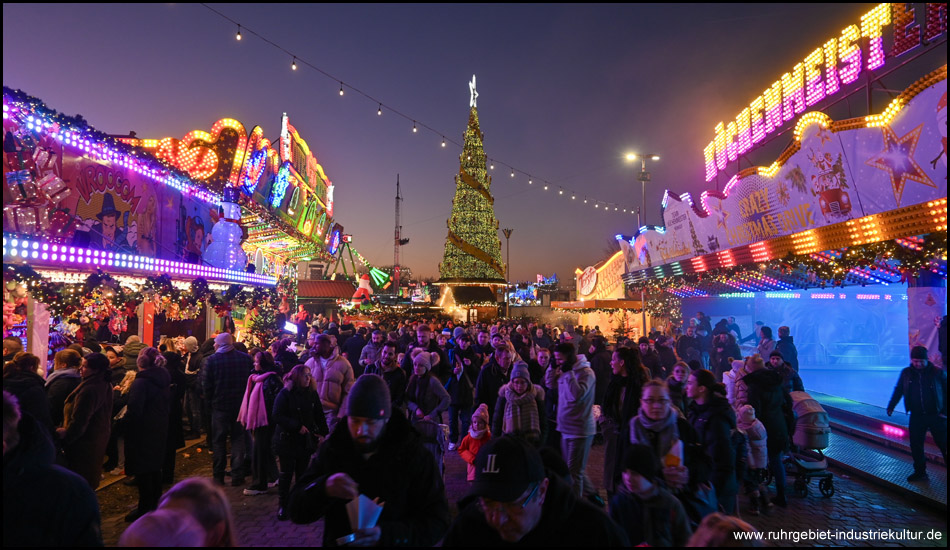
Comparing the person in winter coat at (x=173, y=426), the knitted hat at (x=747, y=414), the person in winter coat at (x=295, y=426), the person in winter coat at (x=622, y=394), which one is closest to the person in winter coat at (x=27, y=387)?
the person in winter coat at (x=173, y=426)

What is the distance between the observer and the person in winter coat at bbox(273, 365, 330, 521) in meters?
5.62

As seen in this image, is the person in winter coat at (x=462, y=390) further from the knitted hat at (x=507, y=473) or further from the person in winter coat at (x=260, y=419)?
the knitted hat at (x=507, y=473)

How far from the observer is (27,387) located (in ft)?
15.7

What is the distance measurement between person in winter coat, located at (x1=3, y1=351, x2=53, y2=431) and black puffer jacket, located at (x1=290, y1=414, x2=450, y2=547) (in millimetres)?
3703

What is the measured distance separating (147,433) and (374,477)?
4.32 meters

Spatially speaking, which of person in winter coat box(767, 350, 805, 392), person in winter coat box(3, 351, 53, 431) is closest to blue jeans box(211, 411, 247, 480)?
person in winter coat box(3, 351, 53, 431)

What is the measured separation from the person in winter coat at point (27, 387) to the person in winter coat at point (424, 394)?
11.8 ft

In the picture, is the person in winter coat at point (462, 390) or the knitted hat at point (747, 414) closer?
the knitted hat at point (747, 414)

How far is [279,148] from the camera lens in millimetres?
14602

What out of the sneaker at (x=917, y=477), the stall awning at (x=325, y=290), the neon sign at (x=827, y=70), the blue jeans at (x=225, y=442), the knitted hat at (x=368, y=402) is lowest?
the sneaker at (x=917, y=477)

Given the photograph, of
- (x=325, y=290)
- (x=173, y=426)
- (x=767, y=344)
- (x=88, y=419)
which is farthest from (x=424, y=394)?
(x=325, y=290)

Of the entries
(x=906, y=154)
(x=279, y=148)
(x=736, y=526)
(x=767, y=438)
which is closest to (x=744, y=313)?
(x=906, y=154)

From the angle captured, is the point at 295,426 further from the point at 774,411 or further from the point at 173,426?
the point at 774,411

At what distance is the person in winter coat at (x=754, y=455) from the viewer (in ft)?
18.9
